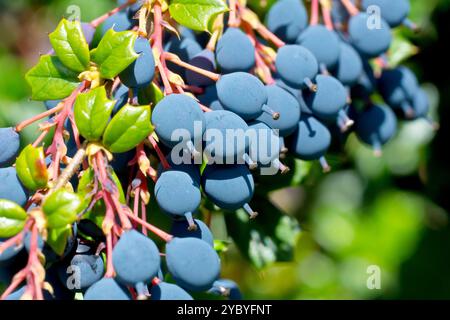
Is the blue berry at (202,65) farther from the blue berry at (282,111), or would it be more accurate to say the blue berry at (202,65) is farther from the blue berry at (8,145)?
the blue berry at (8,145)

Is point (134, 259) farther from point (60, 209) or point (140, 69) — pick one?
point (140, 69)

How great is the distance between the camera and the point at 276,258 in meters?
1.71

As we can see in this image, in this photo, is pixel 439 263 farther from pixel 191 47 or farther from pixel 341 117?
pixel 191 47

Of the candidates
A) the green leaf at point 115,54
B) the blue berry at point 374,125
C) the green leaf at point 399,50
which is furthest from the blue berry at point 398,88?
the green leaf at point 115,54

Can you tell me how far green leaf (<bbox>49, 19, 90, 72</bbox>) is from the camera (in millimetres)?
1201

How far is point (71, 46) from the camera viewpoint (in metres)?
1.21

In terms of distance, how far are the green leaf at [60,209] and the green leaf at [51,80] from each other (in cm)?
26

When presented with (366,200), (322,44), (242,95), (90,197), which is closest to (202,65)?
(242,95)

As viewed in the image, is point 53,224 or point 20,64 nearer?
point 53,224

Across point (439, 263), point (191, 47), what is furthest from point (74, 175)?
point (439, 263)

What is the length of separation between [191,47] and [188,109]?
309 mm

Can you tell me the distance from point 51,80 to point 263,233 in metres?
0.70

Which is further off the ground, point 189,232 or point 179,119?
point 179,119

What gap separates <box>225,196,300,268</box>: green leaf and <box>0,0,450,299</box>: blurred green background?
19cm
